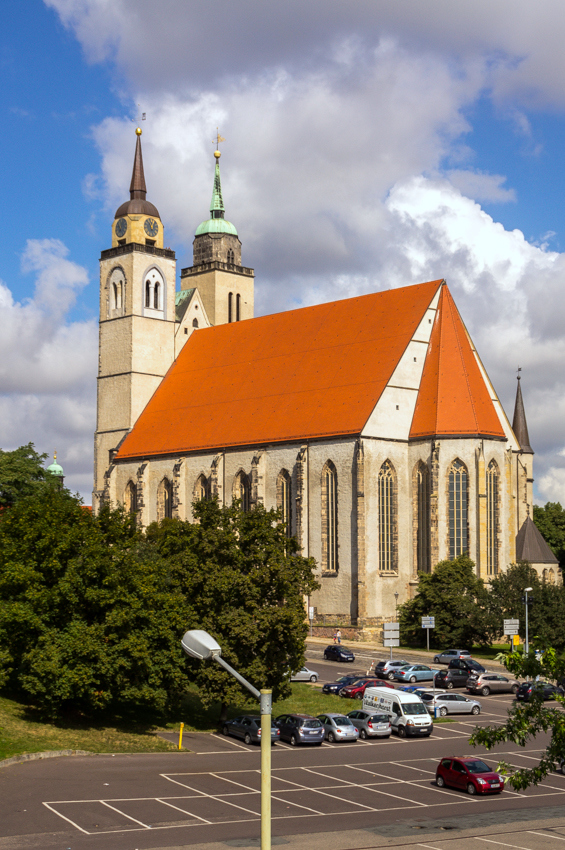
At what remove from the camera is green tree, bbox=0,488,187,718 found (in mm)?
38531

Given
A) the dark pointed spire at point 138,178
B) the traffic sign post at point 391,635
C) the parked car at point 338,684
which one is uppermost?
the dark pointed spire at point 138,178

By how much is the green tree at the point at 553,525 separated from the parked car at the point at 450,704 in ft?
210

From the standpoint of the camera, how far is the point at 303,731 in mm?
39344

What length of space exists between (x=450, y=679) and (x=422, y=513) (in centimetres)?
2075

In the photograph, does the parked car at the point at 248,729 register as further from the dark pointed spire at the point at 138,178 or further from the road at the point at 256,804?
the dark pointed spire at the point at 138,178

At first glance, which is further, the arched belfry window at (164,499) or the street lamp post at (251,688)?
the arched belfry window at (164,499)

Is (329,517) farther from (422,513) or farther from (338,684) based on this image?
(338,684)

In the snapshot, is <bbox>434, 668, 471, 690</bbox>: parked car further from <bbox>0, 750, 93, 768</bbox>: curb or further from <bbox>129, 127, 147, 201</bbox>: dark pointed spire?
<bbox>129, 127, 147, 201</bbox>: dark pointed spire

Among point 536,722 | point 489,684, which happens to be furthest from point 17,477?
point 536,722

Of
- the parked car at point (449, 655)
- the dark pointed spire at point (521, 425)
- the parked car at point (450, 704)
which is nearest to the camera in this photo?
the parked car at point (450, 704)

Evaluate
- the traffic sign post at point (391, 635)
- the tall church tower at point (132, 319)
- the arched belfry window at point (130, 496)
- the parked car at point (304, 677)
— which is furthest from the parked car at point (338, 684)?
the tall church tower at point (132, 319)

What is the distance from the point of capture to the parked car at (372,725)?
4144 centimetres

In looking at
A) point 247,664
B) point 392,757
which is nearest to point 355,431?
point 247,664

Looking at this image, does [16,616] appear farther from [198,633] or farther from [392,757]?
[198,633]
